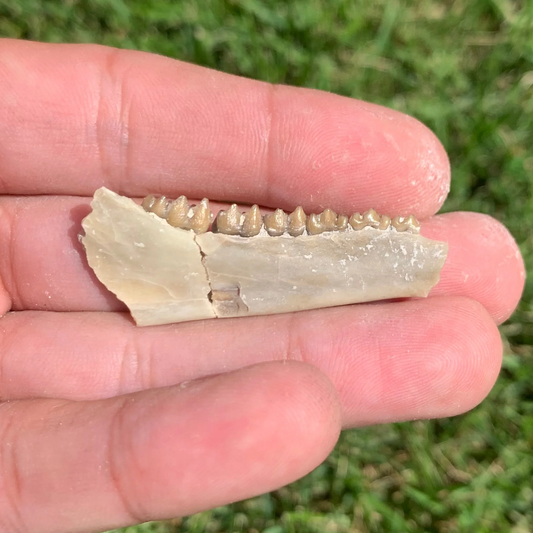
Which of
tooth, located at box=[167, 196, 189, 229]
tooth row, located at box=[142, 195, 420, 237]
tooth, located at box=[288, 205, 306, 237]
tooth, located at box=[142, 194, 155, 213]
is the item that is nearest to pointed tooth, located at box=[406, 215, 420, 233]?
tooth row, located at box=[142, 195, 420, 237]

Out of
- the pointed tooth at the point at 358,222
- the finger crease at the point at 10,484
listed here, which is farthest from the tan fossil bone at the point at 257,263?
the finger crease at the point at 10,484

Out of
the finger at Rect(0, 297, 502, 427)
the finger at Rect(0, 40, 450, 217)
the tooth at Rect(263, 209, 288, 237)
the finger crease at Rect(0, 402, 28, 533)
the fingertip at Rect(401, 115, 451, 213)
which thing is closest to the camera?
the finger crease at Rect(0, 402, 28, 533)

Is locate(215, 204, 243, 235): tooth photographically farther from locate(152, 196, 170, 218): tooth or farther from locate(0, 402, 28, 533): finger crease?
locate(0, 402, 28, 533): finger crease

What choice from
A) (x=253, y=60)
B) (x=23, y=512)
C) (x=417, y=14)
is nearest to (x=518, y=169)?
(x=417, y=14)

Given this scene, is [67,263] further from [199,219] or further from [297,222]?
[297,222]

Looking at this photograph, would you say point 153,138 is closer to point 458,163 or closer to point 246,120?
point 246,120

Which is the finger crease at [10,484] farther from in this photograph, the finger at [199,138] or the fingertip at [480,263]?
the fingertip at [480,263]
